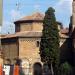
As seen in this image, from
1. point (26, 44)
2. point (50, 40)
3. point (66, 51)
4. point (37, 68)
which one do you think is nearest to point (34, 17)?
point (26, 44)

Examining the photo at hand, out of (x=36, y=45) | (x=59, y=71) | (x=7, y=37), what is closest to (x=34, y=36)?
(x=36, y=45)

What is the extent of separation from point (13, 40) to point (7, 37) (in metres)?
1.61

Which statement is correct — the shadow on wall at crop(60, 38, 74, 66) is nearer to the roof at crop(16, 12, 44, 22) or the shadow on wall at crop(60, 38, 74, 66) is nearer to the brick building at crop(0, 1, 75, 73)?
the brick building at crop(0, 1, 75, 73)

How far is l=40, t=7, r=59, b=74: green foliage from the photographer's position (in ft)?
119

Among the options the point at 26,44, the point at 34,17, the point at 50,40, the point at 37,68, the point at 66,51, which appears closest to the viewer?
the point at 50,40

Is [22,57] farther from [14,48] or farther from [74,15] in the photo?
[74,15]

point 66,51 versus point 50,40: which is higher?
point 50,40

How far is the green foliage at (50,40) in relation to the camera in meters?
36.4

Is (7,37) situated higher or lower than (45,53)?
higher

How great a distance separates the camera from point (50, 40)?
3731 cm

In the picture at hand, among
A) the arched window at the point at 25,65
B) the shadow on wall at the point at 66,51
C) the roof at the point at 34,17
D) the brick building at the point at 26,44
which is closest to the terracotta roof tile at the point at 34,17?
the roof at the point at 34,17

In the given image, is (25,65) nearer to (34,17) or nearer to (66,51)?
(66,51)

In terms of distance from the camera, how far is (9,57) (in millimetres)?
44188

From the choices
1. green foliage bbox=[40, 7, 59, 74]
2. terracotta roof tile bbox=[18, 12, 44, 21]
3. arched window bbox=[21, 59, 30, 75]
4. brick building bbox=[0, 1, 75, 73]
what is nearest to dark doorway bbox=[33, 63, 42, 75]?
brick building bbox=[0, 1, 75, 73]
